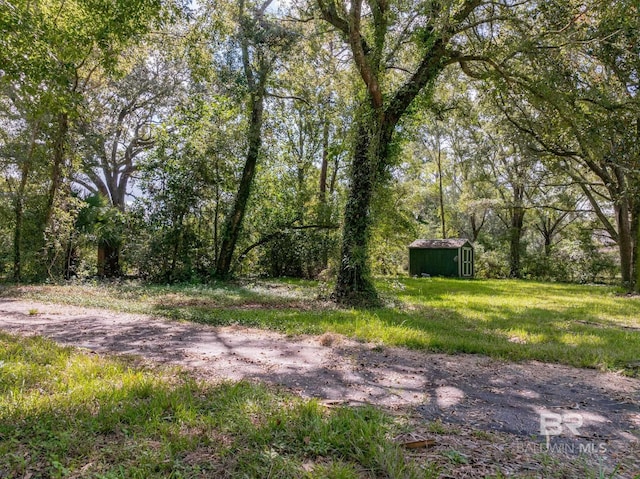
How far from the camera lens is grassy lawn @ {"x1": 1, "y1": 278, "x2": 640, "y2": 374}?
15.8 feet

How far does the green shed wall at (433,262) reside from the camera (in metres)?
23.2

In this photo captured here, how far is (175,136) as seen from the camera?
1322 cm

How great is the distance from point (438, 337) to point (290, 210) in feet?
40.1

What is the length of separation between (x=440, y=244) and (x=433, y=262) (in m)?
1.16

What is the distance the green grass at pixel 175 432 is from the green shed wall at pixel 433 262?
21.6 meters

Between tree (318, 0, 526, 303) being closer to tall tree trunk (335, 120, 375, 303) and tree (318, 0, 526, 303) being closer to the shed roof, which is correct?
tall tree trunk (335, 120, 375, 303)

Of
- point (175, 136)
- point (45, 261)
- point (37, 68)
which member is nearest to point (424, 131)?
point (175, 136)

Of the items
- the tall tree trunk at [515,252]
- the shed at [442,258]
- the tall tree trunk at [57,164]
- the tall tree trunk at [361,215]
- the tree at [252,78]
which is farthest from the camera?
the tall tree trunk at [515,252]

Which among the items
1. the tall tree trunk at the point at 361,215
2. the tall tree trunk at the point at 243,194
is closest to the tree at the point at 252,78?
the tall tree trunk at the point at 243,194

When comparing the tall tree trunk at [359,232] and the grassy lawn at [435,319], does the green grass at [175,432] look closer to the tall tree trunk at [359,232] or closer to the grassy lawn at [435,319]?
the grassy lawn at [435,319]

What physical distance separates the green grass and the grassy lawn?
2.67m

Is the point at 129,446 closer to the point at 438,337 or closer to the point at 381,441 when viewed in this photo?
the point at 381,441

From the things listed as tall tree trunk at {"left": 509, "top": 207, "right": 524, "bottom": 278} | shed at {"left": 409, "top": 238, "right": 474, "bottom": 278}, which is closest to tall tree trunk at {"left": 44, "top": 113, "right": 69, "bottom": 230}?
shed at {"left": 409, "top": 238, "right": 474, "bottom": 278}

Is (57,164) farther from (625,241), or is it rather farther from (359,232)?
(625,241)
